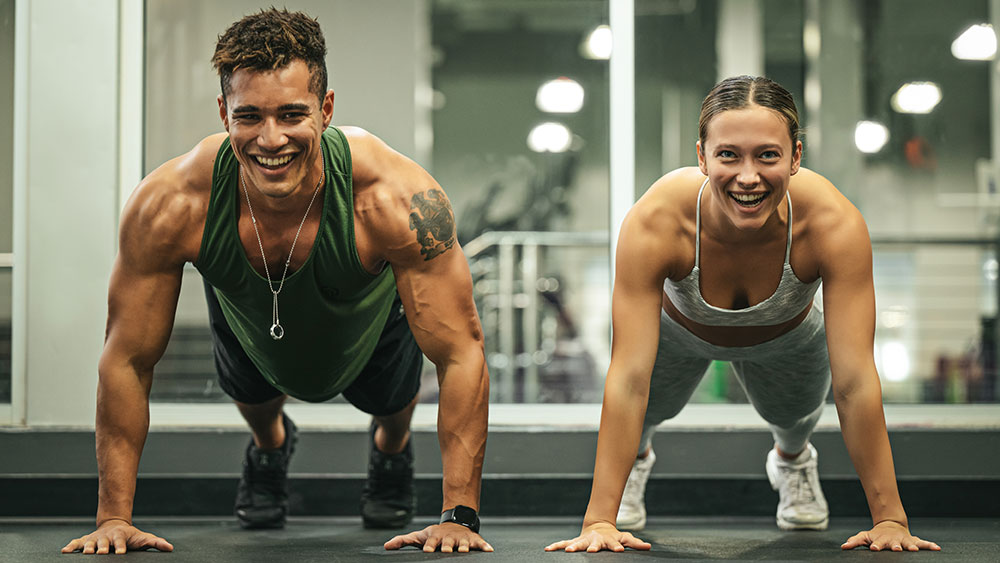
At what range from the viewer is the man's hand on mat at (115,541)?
172 cm

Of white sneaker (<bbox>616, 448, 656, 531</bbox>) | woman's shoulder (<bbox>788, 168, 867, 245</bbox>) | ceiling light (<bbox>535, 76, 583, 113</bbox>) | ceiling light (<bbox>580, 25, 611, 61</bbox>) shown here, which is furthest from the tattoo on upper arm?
ceiling light (<bbox>535, 76, 583, 113</bbox>)

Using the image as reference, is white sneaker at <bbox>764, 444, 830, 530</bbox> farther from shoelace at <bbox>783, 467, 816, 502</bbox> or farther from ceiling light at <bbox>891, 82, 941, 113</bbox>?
ceiling light at <bbox>891, 82, 941, 113</bbox>

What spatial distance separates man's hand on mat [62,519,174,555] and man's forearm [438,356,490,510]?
0.56 meters

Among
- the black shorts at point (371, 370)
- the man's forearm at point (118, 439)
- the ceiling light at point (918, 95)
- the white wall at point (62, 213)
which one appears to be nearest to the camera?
the man's forearm at point (118, 439)

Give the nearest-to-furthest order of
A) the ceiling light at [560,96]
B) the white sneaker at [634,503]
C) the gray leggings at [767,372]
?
the gray leggings at [767,372], the white sneaker at [634,503], the ceiling light at [560,96]

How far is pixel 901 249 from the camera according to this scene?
4.34 metres

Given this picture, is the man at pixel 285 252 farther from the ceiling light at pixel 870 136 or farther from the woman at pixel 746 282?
the ceiling light at pixel 870 136

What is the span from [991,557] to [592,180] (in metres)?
3.28

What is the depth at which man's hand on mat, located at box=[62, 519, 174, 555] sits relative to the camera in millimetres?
1723

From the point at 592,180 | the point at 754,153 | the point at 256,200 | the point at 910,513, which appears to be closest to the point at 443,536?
the point at 256,200

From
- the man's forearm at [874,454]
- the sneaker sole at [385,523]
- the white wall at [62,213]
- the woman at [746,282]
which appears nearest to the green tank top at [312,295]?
the sneaker sole at [385,523]

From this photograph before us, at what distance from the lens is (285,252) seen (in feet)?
6.17

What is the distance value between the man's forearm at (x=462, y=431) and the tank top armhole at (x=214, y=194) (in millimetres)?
535

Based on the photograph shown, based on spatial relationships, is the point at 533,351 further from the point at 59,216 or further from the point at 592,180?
the point at 59,216
